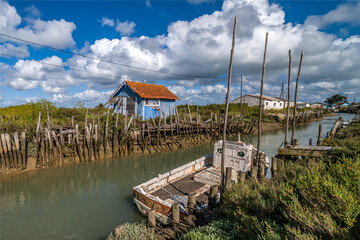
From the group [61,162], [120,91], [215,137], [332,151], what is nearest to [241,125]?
[215,137]

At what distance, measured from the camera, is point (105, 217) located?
8594 millimetres

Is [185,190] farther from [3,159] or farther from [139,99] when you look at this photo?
[139,99]

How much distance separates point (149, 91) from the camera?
89.4ft

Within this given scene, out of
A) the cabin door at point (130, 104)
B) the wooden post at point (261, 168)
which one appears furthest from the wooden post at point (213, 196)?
the cabin door at point (130, 104)

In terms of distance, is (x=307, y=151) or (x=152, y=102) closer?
(x=307, y=151)

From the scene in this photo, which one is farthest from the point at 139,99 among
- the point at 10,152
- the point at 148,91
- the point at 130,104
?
the point at 10,152

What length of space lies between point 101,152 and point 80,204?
725 cm

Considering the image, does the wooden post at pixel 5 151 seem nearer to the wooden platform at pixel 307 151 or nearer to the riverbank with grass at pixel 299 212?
the riverbank with grass at pixel 299 212

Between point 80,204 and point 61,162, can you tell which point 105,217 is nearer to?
point 80,204

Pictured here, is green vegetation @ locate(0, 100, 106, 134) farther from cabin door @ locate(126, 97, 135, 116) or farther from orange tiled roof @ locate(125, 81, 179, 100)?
orange tiled roof @ locate(125, 81, 179, 100)

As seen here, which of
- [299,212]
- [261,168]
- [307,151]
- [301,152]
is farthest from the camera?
[301,152]

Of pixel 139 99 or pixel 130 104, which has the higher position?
pixel 139 99

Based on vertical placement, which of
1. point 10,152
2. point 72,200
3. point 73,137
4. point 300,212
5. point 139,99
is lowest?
point 72,200

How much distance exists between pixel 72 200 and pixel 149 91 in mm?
18948
